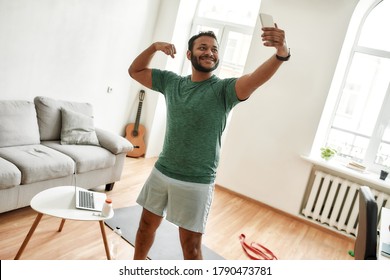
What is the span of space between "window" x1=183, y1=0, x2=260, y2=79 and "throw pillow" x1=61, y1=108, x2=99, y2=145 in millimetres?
2307

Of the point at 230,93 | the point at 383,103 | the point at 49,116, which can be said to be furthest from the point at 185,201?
the point at 383,103

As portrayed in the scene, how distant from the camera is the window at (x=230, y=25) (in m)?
4.64

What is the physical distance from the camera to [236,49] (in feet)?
15.6

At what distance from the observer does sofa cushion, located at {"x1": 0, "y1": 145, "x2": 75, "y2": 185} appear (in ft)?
7.89

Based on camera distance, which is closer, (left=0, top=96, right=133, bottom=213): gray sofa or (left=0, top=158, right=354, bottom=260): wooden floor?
(left=0, top=158, right=354, bottom=260): wooden floor

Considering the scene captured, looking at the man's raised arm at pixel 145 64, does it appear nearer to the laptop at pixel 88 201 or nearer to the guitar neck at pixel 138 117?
the laptop at pixel 88 201

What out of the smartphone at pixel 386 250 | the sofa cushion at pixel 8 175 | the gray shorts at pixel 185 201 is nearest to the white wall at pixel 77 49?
the sofa cushion at pixel 8 175

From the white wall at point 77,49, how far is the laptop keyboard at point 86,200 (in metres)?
1.54

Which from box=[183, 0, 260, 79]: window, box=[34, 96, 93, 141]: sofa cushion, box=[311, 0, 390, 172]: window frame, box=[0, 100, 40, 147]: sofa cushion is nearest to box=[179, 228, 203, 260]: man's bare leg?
box=[0, 100, 40, 147]: sofa cushion

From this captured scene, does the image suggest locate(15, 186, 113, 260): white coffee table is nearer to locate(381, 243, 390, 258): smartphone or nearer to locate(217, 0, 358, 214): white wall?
locate(381, 243, 390, 258): smartphone

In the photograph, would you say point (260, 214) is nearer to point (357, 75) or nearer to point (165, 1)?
point (357, 75)

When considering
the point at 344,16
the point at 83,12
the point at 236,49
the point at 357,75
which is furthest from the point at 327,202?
the point at 83,12

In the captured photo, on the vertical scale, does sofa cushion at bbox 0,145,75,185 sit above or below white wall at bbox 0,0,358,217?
below
